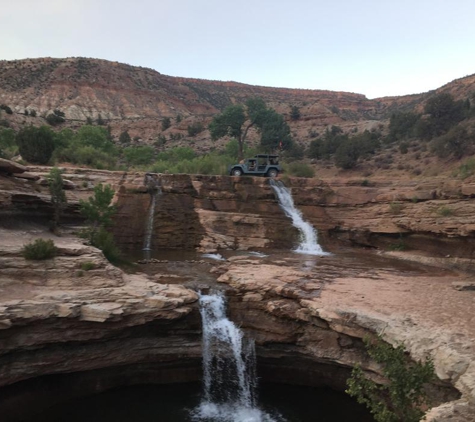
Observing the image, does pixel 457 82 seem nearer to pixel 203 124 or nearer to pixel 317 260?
pixel 203 124

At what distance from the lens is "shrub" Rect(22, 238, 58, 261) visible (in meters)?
10.9

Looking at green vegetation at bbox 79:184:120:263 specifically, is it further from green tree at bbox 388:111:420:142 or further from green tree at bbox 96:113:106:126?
green tree at bbox 96:113:106:126

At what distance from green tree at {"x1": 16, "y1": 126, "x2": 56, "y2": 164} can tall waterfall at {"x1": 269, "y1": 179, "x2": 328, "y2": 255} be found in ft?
45.8

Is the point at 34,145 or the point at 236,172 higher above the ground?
the point at 34,145

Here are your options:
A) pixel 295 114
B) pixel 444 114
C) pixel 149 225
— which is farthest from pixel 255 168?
pixel 295 114

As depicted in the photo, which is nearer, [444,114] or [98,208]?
[98,208]

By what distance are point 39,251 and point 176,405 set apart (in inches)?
218

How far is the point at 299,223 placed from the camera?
22.4 metres

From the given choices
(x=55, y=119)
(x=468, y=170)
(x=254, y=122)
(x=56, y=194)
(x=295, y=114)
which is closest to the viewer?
(x=56, y=194)

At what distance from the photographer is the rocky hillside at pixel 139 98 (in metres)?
59.4

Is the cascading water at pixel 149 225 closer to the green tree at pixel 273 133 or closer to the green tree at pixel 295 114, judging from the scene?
the green tree at pixel 273 133

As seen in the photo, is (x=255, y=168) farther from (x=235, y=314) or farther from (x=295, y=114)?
(x=295, y=114)

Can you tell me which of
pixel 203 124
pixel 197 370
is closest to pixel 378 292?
pixel 197 370

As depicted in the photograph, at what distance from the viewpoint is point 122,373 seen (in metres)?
10.8
